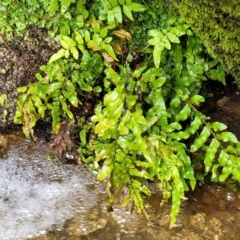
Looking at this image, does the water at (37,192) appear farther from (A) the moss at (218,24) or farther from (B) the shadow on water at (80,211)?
(A) the moss at (218,24)

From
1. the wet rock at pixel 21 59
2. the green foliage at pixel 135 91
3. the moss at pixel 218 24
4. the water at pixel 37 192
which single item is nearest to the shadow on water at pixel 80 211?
the water at pixel 37 192

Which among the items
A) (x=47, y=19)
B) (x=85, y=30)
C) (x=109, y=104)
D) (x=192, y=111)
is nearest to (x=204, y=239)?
(x=192, y=111)

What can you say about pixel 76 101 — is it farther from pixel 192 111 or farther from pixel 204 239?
pixel 204 239

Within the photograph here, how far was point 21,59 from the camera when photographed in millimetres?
3234

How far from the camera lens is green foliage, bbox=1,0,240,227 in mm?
2734

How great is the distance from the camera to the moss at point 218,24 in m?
2.20

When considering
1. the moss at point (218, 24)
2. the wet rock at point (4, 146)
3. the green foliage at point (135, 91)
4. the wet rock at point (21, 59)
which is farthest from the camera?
the wet rock at point (4, 146)

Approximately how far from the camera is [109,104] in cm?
270

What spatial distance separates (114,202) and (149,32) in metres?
1.21

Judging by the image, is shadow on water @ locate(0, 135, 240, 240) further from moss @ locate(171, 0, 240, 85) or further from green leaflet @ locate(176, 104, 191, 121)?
moss @ locate(171, 0, 240, 85)

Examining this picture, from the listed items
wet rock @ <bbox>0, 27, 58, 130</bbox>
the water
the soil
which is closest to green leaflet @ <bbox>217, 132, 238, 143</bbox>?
the soil

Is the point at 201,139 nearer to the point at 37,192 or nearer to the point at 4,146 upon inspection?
the point at 37,192

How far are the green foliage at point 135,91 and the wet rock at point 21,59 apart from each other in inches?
4.4

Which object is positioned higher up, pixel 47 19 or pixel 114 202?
pixel 47 19
